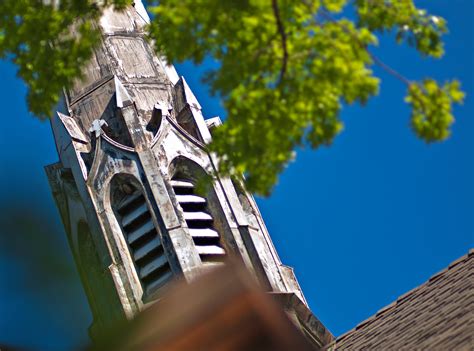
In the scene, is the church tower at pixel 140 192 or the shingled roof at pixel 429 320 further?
the church tower at pixel 140 192

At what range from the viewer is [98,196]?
27.8m

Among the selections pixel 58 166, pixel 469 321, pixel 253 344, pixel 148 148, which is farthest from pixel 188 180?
pixel 253 344

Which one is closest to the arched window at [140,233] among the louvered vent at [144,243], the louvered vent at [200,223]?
the louvered vent at [144,243]

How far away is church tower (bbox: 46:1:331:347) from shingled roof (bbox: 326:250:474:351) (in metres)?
11.1

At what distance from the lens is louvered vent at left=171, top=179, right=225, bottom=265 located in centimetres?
2655

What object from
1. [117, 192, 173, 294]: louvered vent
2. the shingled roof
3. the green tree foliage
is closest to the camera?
the green tree foliage

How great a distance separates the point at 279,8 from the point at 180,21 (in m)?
0.68

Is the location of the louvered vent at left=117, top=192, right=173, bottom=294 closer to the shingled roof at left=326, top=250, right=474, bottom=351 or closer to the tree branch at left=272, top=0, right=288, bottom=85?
the shingled roof at left=326, top=250, right=474, bottom=351

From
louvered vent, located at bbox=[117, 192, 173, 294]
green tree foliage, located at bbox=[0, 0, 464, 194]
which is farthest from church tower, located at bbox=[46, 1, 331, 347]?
green tree foliage, located at bbox=[0, 0, 464, 194]

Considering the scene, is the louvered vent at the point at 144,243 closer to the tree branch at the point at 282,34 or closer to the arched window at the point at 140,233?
the arched window at the point at 140,233

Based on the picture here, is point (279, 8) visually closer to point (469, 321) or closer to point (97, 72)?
point (469, 321)

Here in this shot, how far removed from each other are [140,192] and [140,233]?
937 millimetres

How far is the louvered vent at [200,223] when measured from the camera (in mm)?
26547

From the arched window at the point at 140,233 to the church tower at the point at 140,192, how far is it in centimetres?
2
